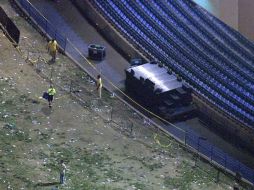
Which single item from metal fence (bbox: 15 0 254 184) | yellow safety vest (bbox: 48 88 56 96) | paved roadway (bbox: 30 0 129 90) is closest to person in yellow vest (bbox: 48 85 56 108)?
yellow safety vest (bbox: 48 88 56 96)

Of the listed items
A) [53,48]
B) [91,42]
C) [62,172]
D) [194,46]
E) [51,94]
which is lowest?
[62,172]

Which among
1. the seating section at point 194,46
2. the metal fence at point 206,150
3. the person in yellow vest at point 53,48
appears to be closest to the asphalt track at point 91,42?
the metal fence at point 206,150

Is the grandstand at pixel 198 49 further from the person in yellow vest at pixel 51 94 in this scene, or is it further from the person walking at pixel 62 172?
the person walking at pixel 62 172

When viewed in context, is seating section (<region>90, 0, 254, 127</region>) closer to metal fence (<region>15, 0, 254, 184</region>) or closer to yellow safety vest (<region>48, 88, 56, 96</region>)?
metal fence (<region>15, 0, 254, 184</region>)

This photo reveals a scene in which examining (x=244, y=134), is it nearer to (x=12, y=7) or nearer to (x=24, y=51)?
(x=24, y=51)

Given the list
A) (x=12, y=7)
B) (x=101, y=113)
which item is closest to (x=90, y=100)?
(x=101, y=113)

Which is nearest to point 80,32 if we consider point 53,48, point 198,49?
point 53,48

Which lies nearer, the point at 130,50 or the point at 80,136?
the point at 80,136

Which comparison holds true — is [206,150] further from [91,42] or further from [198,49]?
[91,42]
